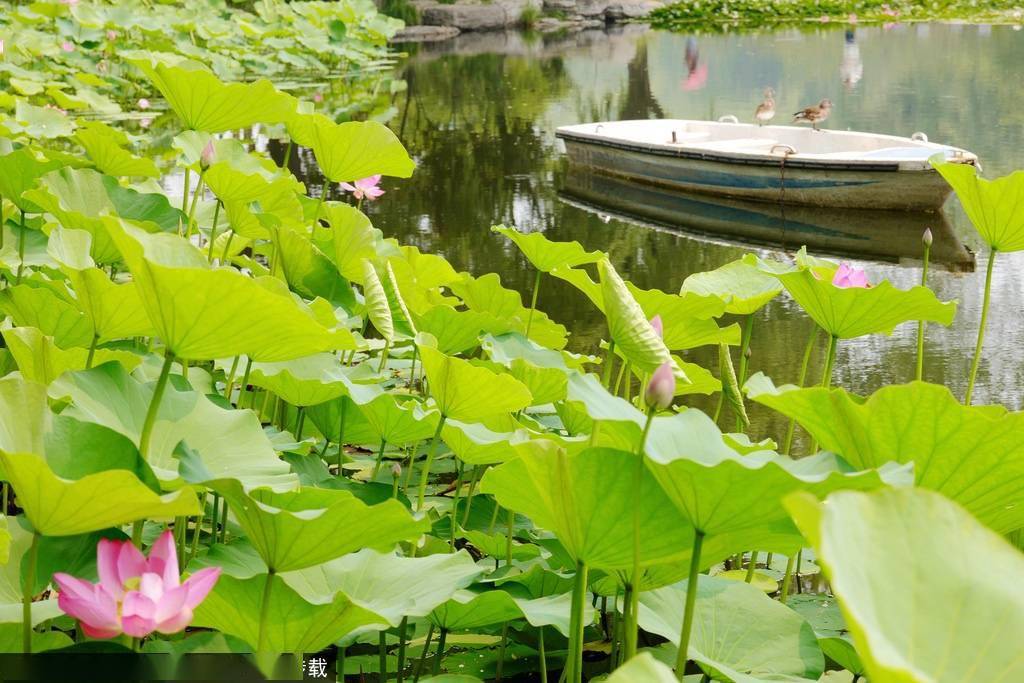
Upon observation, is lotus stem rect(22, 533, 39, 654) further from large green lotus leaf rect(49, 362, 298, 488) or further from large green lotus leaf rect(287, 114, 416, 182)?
large green lotus leaf rect(287, 114, 416, 182)

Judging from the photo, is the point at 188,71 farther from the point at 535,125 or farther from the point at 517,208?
the point at 535,125

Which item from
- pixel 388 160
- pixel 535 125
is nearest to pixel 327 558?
pixel 388 160

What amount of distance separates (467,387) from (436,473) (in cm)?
91

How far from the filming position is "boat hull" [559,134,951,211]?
621cm

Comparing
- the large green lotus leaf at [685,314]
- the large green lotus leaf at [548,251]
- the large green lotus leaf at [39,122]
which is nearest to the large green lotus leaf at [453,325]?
the large green lotus leaf at [548,251]

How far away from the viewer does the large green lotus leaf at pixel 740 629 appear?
1.16 meters

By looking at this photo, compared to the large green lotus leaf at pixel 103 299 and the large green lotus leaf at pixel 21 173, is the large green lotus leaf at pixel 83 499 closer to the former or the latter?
the large green lotus leaf at pixel 103 299

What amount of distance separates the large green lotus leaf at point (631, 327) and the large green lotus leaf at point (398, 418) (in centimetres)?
34

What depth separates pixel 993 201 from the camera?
1678 millimetres

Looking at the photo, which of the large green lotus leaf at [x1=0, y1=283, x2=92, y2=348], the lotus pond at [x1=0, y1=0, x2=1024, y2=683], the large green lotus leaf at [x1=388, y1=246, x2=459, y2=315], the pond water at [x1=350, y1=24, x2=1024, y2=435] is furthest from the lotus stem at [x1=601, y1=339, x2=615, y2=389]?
the pond water at [x1=350, y1=24, x2=1024, y2=435]

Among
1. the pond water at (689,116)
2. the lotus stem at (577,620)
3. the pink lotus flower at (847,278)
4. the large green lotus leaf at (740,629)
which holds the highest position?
the pink lotus flower at (847,278)

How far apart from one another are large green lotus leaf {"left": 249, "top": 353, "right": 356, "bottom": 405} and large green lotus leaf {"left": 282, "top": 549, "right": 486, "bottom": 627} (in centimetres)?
43

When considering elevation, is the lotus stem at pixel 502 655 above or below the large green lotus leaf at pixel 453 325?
below

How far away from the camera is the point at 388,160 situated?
1971 millimetres
